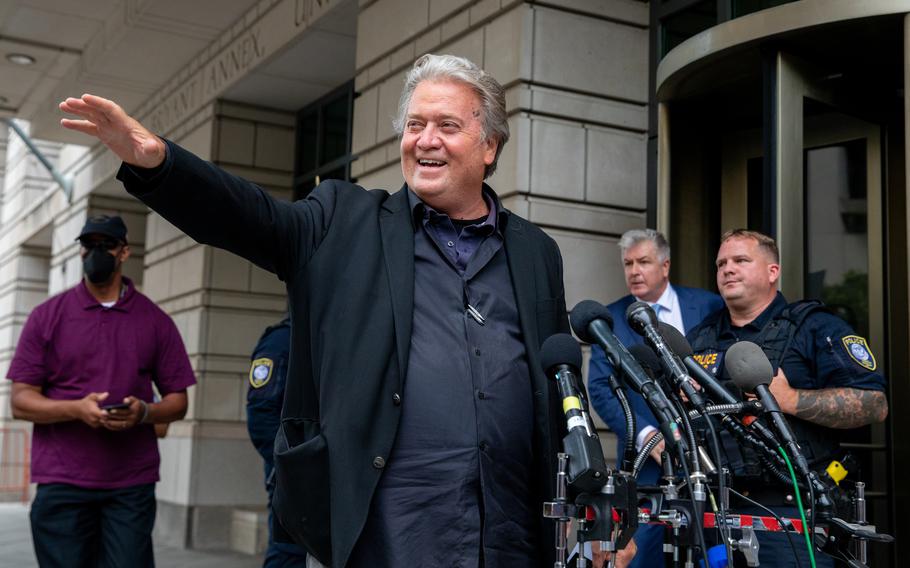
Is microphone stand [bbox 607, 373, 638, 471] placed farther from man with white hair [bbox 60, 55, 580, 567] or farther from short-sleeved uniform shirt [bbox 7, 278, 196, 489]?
short-sleeved uniform shirt [bbox 7, 278, 196, 489]

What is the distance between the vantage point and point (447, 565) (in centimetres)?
263

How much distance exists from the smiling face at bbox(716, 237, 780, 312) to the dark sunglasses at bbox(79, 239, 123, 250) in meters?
3.04

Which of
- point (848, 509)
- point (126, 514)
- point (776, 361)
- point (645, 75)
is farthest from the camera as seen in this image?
point (645, 75)

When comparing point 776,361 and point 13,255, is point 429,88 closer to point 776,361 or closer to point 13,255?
point 776,361

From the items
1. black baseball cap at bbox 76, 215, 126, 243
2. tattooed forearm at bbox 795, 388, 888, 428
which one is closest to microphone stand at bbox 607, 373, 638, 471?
→ tattooed forearm at bbox 795, 388, 888, 428

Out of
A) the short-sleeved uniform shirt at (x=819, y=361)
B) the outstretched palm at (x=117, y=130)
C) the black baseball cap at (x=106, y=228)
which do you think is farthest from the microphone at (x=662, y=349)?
the black baseball cap at (x=106, y=228)

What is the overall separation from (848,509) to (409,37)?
5811mm

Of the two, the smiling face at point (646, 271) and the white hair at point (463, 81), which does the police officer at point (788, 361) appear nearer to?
the smiling face at point (646, 271)

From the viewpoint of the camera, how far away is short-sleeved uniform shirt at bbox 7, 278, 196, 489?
5.34 m

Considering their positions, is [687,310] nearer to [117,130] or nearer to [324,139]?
[117,130]

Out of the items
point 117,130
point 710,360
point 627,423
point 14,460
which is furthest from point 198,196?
point 14,460

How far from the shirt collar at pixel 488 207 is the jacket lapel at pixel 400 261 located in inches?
1.0

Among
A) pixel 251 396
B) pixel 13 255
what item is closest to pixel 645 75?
pixel 251 396

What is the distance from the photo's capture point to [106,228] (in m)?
5.64
